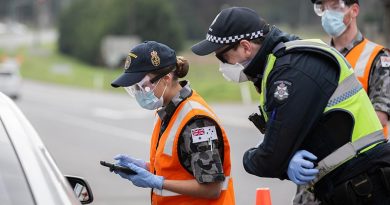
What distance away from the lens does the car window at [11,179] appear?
2.64m

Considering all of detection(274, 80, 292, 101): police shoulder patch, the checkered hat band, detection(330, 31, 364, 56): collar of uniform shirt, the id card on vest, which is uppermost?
detection(330, 31, 364, 56): collar of uniform shirt

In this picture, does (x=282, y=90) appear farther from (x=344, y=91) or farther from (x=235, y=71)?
(x=235, y=71)

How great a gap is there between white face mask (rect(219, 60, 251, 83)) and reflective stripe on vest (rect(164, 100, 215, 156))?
0.19 meters

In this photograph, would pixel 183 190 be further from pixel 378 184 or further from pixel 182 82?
pixel 378 184

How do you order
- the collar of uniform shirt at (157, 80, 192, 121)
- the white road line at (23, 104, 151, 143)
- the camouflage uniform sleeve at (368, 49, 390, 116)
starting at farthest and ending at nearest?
the white road line at (23, 104, 151, 143), the camouflage uniform sleeve at (368, 49, 390, 116), the collar of uniform shirt at (157, 80, 192, 121)

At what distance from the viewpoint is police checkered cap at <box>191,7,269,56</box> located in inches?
144

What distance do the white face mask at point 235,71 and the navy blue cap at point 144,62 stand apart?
259mm

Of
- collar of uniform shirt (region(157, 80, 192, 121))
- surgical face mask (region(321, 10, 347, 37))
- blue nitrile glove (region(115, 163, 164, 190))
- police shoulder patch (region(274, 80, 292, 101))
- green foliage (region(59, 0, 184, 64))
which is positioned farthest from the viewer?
green foliage (region(59, 0, 184, 64))

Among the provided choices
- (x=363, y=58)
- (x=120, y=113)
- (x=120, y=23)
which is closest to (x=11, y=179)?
(x=363, y=58)

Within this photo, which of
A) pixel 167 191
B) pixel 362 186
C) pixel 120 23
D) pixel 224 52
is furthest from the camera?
pixel 120 23

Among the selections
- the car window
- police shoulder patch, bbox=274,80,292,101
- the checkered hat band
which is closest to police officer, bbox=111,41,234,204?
the checkered hat band

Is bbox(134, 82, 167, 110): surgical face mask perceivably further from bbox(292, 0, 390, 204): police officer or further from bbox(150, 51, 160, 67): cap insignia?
bbox(292, 0, 390, 204): police officer

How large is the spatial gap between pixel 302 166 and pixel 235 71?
1.90ft

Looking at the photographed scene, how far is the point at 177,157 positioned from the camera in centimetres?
381
